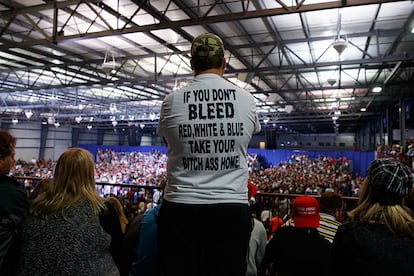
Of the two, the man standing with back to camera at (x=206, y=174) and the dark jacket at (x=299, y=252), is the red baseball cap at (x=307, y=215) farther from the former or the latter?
the man standing with back to camera at (x=206, y=174)

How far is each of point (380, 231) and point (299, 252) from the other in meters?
0.80

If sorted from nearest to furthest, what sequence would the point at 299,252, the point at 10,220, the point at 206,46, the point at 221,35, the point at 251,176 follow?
the point at 206,46 < the point at 10,220 < the point at 299,252 < the point at 221,35 < the point at 251,176

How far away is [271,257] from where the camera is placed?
87.9 inches

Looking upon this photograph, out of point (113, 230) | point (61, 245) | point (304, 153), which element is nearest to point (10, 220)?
point (61, 245)

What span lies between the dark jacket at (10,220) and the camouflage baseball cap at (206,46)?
1.26 metres

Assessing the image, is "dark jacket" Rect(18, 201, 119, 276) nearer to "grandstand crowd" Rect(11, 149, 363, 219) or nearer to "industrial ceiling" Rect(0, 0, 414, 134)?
"grandstand crowd" Rect(11, 149, 363, 219)

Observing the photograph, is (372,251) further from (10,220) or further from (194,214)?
(10,220)

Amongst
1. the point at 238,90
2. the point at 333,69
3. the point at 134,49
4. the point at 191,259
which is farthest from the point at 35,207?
the point at 333,69

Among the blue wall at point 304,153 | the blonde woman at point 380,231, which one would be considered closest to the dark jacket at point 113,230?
the blonde woman at point 380,231

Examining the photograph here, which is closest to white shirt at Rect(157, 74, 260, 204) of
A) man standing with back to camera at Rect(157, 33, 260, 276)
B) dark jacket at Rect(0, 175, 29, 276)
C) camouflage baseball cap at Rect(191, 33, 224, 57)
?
man standing with back to camera at Rect(157, 33, 260, 276)

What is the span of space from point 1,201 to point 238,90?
55.6 inches

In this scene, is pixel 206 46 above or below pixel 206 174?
above

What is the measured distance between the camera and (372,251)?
1.39 meters

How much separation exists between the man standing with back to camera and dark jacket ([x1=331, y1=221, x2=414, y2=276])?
0.46 meters
